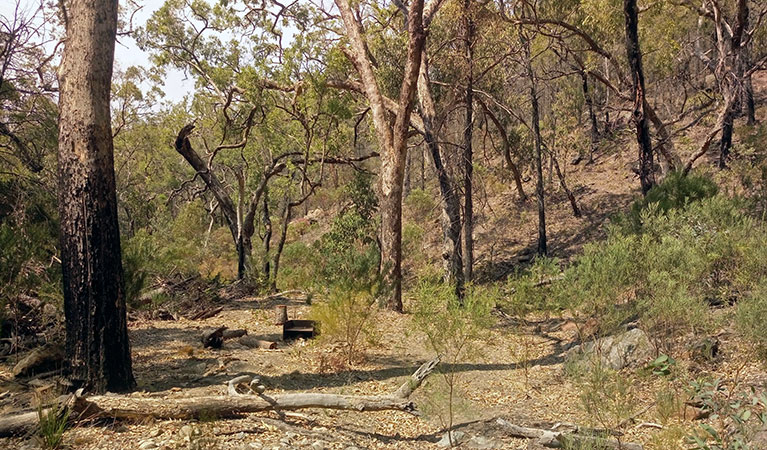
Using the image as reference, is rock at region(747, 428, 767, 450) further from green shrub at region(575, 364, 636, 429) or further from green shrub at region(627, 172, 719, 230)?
green shrub at region(627, 172, 719, 230)

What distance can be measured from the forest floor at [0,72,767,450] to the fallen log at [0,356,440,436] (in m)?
0.09

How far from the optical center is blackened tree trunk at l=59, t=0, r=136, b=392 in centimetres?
435

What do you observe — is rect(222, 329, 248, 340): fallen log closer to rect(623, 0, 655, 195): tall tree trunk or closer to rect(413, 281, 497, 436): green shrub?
rect(413, 281, 497, 436): green shrub

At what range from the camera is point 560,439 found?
4004 mm

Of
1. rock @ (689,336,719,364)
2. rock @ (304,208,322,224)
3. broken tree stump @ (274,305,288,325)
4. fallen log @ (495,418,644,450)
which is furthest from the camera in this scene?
rock @ (304,208,322,224)

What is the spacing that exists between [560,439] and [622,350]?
252cm

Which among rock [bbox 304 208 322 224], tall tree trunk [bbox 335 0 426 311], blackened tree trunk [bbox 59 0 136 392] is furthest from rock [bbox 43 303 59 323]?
rock [bbox 304 208 322 224]

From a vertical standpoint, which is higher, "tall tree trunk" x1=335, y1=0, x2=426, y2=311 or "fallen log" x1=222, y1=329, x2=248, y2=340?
"tall tree trunk" x1=335, y1=0, x2=426, y2=311

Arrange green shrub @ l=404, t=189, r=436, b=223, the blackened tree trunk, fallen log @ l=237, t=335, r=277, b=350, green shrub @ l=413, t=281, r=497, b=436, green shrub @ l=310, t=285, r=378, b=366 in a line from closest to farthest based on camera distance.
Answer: the blackened tree trunk → green shrub @ l=413, t=281, r=497, b=436 → green shrub @ l=310, t=285, r=378, b=366 → fallen log @ l=237, t=335, r=277, b=350 → green shrub @ l=404, t=189, r=436, b=223

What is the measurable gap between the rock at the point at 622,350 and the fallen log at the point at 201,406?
249cm

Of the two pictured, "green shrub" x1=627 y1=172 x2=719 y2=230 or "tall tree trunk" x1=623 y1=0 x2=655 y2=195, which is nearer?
"green shrub" x1=627 y1=172 x2=719 y2=230

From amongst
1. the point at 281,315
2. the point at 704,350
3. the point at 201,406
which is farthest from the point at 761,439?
the point at 281,315

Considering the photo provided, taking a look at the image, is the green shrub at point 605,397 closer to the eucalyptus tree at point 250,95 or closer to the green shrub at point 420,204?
A: the eucalyptus tree at point 250,95

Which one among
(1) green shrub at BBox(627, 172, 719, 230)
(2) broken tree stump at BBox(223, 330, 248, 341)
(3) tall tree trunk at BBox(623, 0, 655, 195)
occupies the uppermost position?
(3) tall tree trunk at BBox(623, 0, 655, 195)
